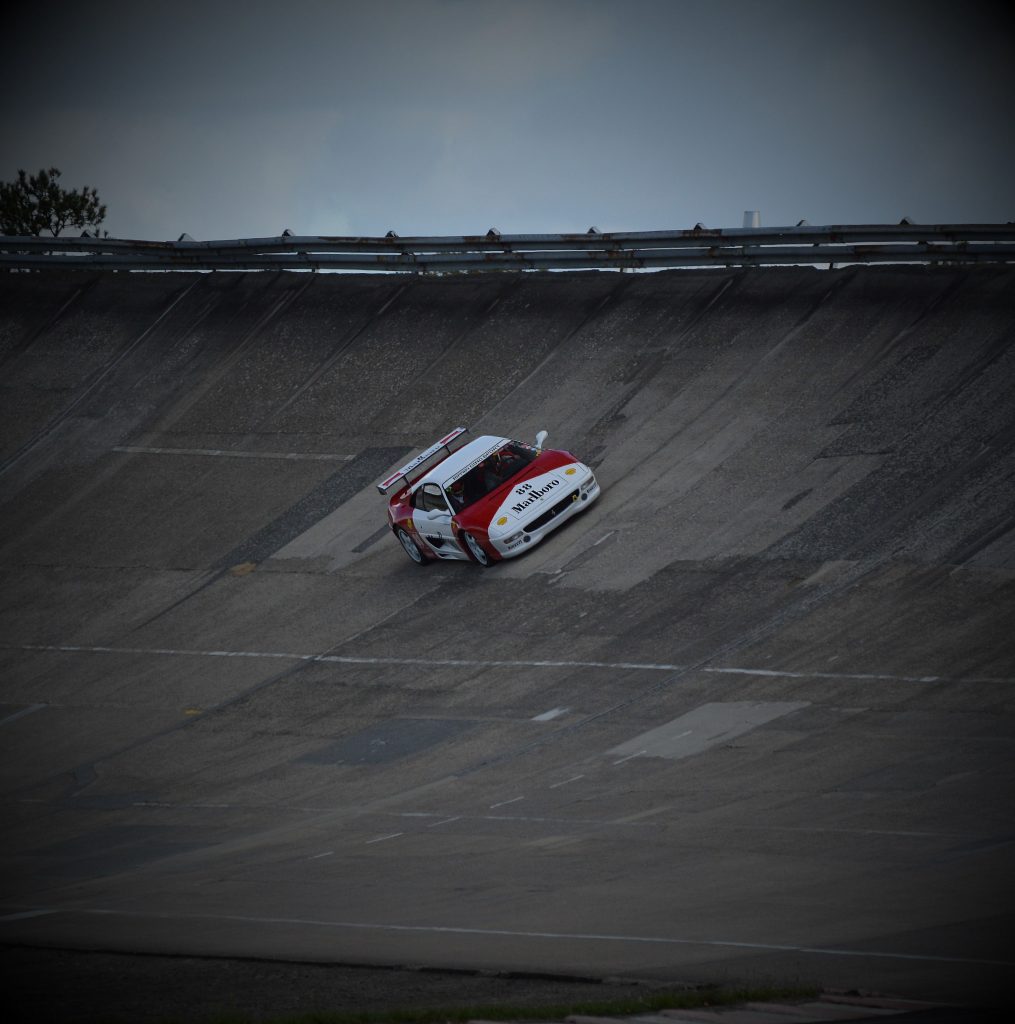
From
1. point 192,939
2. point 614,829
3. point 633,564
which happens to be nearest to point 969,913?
point 614,829

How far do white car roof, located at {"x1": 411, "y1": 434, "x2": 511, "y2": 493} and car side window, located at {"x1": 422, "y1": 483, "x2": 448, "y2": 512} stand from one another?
91 millimetres

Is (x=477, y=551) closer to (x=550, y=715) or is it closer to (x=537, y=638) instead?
(x=537, y=638)

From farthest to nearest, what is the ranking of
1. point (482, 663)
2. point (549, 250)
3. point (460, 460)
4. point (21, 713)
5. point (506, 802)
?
1. point (549, 250)
2. point (460, 460)
3. point (21, 713)
4. point (482, 663)
5. point (506, 802)

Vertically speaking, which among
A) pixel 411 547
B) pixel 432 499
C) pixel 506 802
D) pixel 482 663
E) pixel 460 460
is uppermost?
pixel 460 460

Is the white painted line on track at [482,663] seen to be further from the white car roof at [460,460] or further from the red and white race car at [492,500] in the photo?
the white car roof at [460,460]

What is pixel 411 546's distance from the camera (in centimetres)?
2288

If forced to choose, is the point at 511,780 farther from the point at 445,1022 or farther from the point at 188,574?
the point at 188,574

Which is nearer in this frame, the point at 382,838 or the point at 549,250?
the point at 382,838

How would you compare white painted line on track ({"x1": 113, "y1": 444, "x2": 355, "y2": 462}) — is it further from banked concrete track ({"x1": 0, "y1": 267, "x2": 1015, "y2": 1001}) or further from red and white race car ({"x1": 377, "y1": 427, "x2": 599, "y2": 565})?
red and white race car ({"x1": 377, "y1": 427, "x2": 599, "y2": 565})

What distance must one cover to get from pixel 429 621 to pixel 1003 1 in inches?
714

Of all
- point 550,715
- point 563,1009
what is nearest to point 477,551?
point 550,715

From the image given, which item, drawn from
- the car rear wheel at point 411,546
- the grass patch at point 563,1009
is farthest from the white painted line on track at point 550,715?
the grass patch at point 563,1009

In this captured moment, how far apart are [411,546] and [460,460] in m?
1.55

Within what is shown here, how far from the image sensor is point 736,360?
83.7 feet
